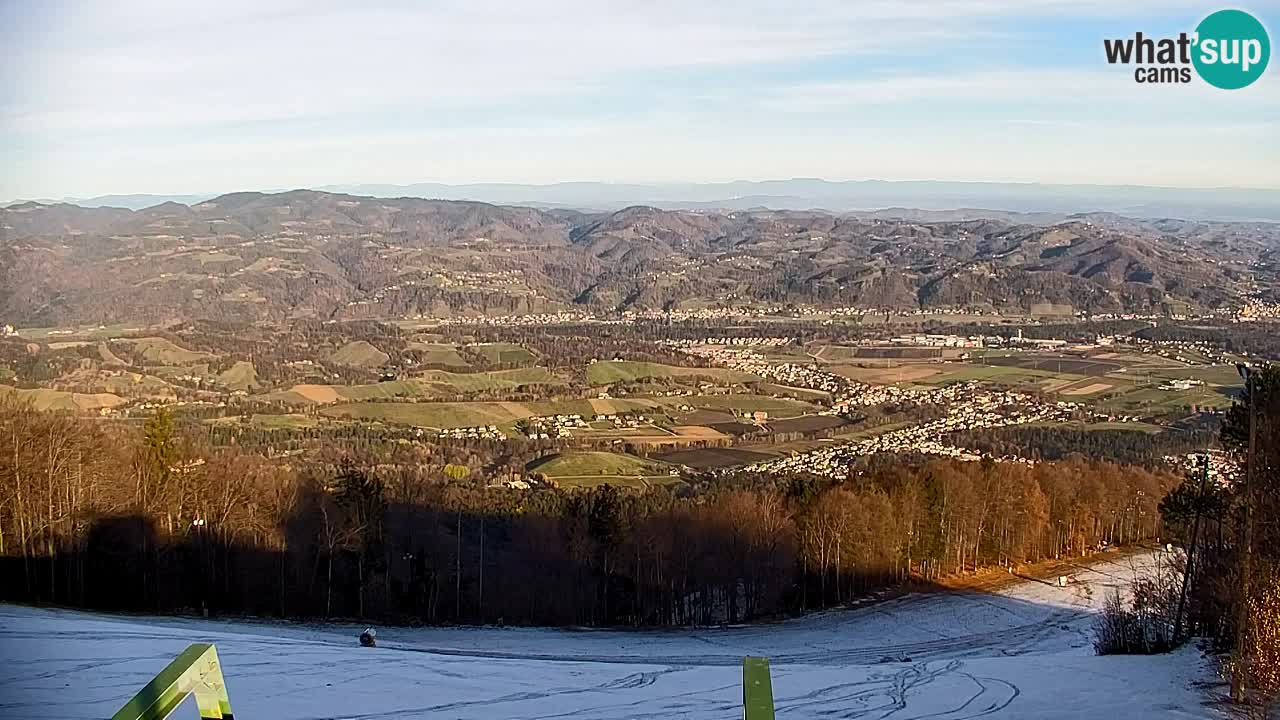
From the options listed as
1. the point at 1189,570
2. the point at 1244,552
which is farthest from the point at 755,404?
the point at 1244,552

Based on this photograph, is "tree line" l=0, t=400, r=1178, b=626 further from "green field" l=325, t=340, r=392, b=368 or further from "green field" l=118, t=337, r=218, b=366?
"green field" l=325, t=340, r=392, b=368

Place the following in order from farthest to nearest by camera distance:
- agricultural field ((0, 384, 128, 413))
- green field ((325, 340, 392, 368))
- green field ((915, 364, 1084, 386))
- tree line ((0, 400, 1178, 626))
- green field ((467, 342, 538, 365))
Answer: green field ((467, 342, 538, 365)) < green field ((325, 340, 392, 368)) < green field ((915, 364, 1084, 386)) < agricultural field ((0, 384, 128, 413)) < tree line ((0, 400, 1178, 626))

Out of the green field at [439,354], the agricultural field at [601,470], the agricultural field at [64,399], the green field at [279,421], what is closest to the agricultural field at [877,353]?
the green field at [439,354]

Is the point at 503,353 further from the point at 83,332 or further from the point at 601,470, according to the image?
the point at 601,470

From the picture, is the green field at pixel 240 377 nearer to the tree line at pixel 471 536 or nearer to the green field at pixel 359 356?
the green field at pixel 359 356

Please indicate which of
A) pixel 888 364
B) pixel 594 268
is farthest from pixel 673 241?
pixel 888 364

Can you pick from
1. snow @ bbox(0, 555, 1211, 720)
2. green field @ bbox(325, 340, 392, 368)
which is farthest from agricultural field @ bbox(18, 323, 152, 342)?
snow @ bbox(0, 555, 1211, 720)
